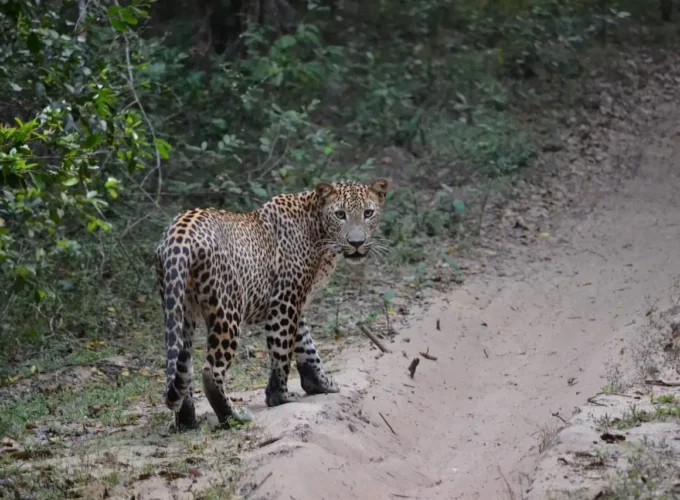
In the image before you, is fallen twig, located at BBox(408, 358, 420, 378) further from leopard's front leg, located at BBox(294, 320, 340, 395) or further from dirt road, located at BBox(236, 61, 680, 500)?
leopard's front leg, located at BBox(294, 320, 340, 395)

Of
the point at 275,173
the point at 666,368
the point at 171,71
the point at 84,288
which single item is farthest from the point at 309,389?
the point at 171,71

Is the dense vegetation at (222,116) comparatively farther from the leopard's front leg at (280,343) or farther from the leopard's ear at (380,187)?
the leopard's ear at (380,187)

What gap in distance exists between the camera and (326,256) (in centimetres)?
817

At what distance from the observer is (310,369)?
798 cm

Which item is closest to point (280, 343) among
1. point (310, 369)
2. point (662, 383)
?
point (310, 369)

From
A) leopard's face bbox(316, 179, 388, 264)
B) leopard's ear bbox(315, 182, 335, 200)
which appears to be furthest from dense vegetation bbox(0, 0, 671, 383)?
leopard's face bbox(316, 179, 388, 264)

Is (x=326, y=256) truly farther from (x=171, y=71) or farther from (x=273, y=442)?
(x=171, y=71)

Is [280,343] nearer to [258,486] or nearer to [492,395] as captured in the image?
[258,486]

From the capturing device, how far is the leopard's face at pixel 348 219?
316 inches

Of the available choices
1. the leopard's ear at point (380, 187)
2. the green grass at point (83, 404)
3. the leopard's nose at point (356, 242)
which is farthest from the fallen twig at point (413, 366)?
the green grass at point (83, 404)

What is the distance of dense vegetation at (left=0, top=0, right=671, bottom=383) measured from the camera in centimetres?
815

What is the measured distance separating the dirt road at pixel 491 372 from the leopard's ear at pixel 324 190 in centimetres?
157

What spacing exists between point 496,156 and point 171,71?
473cm

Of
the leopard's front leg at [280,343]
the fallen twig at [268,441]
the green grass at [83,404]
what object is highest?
the leopard's front leg at [280,343]
